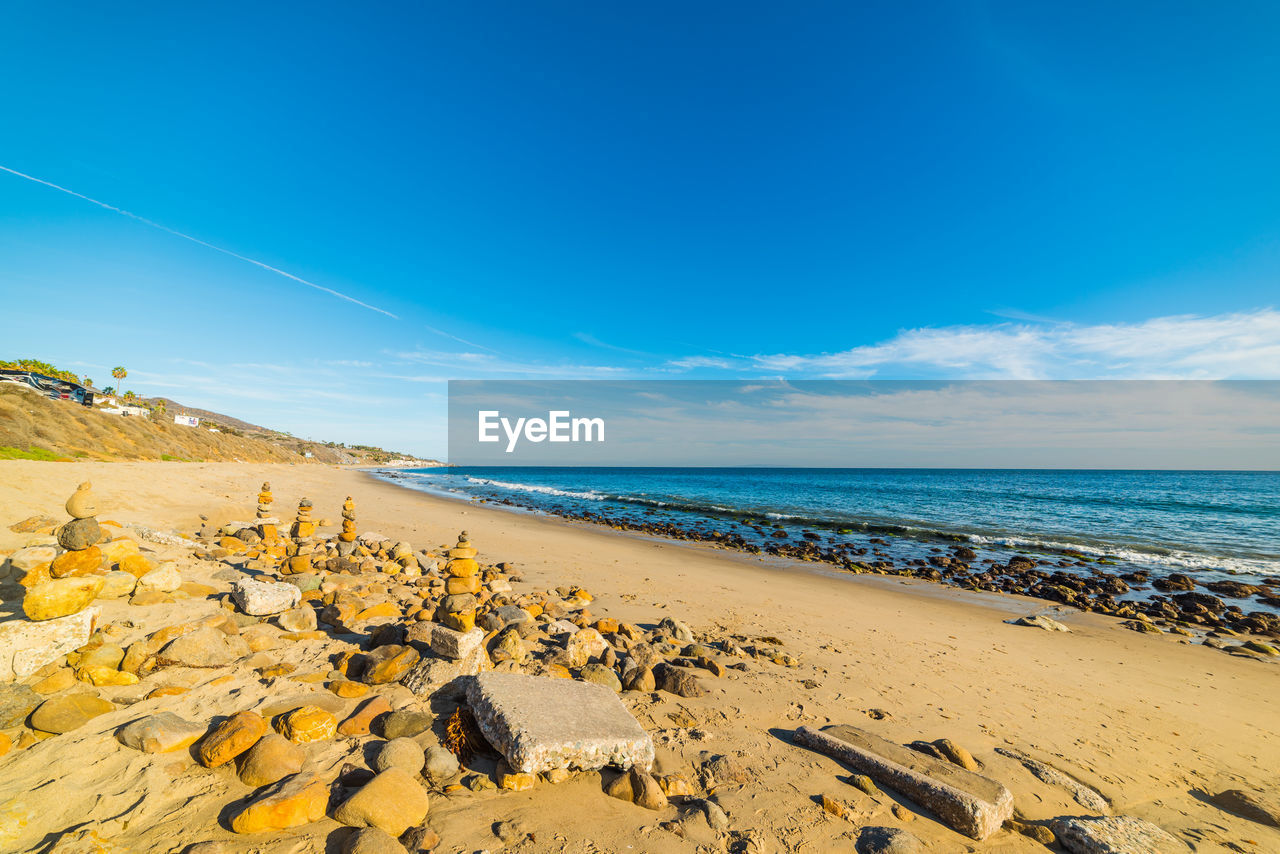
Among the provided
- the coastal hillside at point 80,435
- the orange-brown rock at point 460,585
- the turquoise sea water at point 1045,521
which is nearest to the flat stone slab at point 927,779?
the orange-brown rock at point 460,585

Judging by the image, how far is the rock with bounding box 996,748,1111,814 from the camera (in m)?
4.76

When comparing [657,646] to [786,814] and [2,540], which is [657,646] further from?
[2,540]

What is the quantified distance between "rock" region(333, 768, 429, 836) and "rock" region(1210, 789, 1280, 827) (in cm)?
790

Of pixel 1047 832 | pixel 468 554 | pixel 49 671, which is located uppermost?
pixel 468 554

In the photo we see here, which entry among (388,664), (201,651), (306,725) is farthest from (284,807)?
(201,651)

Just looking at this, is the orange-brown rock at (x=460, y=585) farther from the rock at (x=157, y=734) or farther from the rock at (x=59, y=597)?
the rock at (x=59, y=597)

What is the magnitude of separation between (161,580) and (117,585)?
47cm

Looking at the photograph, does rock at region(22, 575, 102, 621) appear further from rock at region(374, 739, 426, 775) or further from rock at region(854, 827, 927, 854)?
rock at region(854, 827, 927, 854)

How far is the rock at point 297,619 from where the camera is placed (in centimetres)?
656

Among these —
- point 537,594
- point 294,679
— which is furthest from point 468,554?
point 537,594

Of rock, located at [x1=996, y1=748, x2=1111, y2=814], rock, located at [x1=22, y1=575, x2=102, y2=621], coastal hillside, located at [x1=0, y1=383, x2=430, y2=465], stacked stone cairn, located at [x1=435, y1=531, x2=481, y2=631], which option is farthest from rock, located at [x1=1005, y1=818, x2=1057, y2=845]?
coastal hillside, located at [x1=0, y1=383, x2=430, y2=465]

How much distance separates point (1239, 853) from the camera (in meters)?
4.29

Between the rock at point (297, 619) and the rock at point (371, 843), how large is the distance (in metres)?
4.39

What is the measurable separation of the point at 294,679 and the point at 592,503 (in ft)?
133
